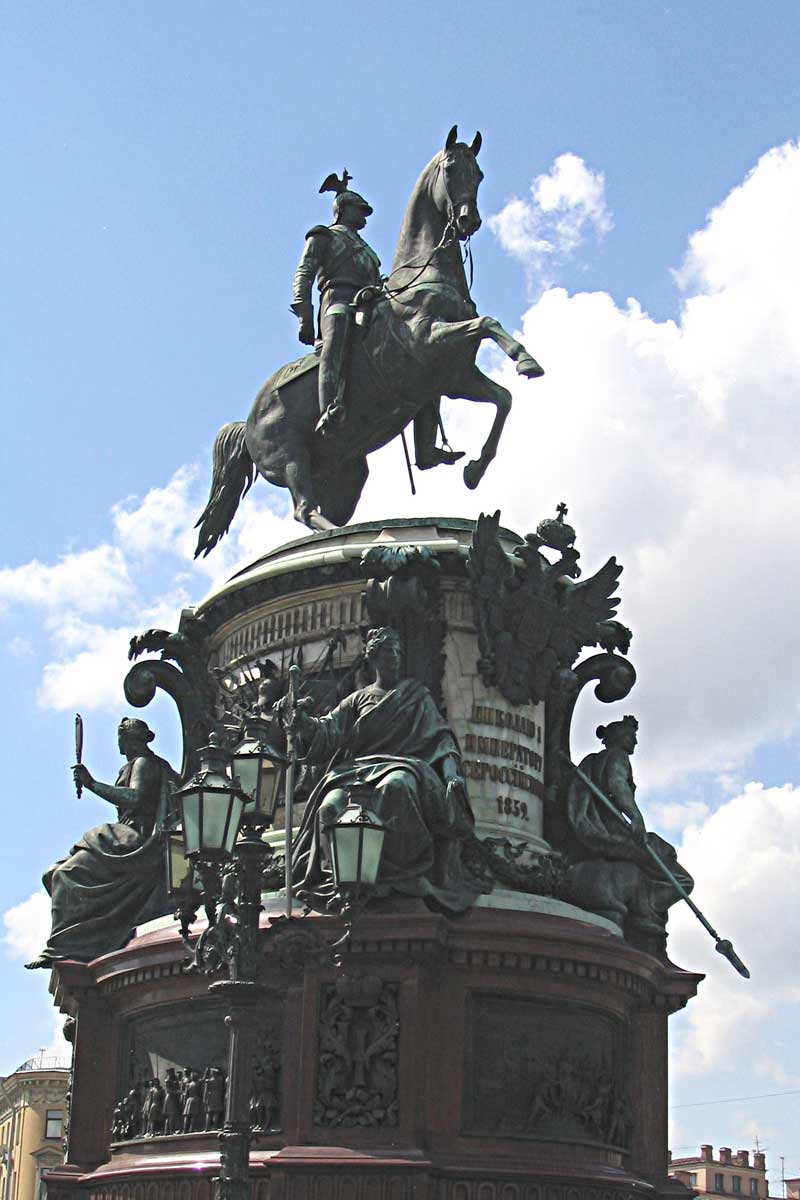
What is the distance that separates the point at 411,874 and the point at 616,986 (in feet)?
8.46

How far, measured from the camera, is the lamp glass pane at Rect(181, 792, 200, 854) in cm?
1263

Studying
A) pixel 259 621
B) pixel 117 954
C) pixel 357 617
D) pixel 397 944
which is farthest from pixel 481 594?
pixel 117 954

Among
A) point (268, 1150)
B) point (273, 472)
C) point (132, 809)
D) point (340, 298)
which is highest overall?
point (340, 298)

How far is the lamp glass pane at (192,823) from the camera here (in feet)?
41.4

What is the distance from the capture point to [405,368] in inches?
836

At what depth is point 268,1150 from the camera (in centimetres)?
1653

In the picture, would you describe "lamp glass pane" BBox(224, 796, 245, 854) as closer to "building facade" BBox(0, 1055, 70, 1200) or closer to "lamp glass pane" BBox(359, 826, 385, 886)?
"lamp glass pane" BBox(359, 826, 385, 886)

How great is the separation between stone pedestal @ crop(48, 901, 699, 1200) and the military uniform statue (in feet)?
22.2

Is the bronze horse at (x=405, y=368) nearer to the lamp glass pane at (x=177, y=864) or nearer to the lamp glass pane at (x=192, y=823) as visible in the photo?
the lamp glass pane at (x=177, y=864)

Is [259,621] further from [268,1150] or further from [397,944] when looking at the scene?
[268,1150]

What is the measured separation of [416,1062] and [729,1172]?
83412 millimetres

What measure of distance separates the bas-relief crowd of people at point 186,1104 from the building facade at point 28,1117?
55.4 metres

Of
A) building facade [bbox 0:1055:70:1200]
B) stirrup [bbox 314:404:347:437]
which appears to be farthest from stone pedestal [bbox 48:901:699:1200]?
building facade [bbox 0:1055:70:1200]

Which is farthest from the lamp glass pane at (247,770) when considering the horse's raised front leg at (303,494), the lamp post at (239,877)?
the horse's raised front leg at (303,494)
